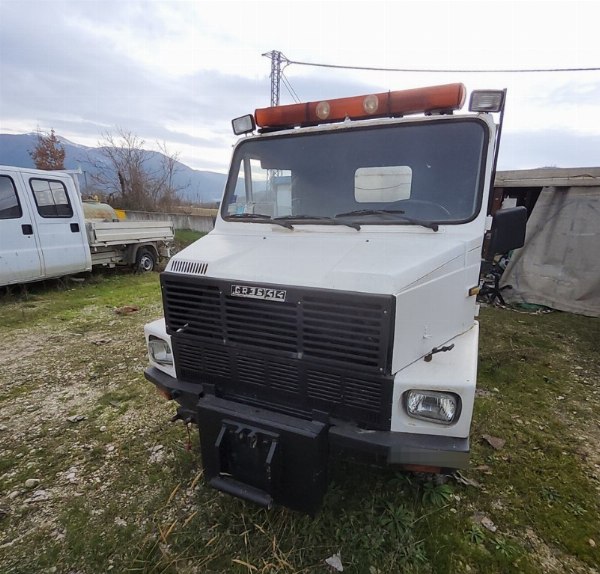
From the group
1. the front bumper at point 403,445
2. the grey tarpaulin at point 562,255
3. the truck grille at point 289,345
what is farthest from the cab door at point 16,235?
the grey tarpaulin at point 562,255

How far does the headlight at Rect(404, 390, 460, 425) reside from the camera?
195cm

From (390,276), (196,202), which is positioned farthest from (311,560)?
(196,202)

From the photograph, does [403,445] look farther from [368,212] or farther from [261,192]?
[261,192]

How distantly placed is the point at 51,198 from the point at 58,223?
1.68 feet

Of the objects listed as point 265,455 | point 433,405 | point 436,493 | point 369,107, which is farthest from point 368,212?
point 436,493

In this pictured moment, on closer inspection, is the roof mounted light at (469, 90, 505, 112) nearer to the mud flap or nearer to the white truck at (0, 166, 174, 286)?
the mud flap

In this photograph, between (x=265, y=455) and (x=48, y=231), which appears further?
(x=48, y=231)

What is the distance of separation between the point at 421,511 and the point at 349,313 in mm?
1512

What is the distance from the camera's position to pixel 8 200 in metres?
6.84

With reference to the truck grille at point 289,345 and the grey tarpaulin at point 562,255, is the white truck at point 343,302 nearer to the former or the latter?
the truck grille at point 289,345

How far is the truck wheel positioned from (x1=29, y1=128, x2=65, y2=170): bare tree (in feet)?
53.2

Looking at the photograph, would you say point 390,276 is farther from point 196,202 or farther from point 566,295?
point 196,202

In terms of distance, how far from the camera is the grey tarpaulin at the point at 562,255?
23.2 ft

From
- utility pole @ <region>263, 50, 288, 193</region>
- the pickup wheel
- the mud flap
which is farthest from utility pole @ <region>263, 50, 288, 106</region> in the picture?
the mud flap
